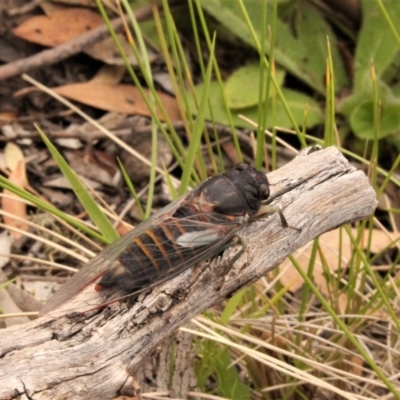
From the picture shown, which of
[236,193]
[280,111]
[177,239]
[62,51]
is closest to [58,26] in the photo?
[62,51]

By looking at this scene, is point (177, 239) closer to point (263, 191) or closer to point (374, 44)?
point (263, 191)

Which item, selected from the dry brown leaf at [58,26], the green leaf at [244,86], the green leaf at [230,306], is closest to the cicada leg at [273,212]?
the green leaf at [230,306]

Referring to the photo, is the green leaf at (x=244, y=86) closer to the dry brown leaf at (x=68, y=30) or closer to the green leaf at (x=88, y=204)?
the dry brown leaf at (x=68, y=30)

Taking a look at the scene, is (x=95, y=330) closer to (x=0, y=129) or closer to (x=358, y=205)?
(x=358, y=205)

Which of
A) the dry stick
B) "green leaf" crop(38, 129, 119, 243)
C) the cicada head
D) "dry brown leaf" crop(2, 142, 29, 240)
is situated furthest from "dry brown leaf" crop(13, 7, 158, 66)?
the cicada head

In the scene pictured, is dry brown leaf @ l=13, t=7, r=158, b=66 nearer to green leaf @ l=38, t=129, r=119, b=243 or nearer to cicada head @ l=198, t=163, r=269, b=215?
green leaf @ l=38, t=129, r=119, b=243

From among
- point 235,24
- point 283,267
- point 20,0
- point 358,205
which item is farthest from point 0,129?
point 358,205
